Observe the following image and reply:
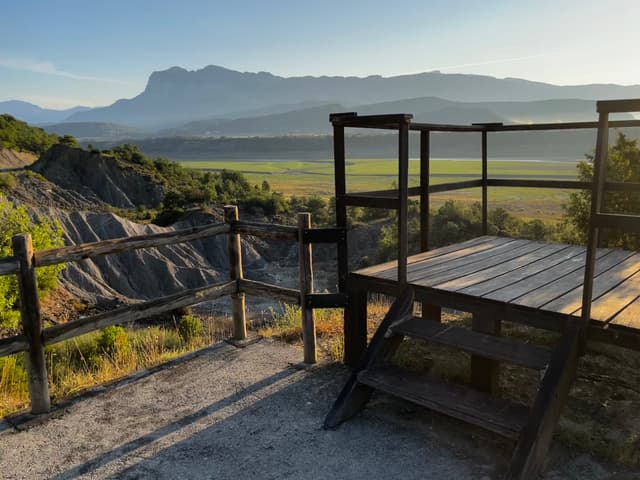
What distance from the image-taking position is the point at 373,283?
509cm

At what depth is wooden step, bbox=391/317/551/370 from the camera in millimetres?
3795

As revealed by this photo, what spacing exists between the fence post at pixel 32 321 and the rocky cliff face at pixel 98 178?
125 feet

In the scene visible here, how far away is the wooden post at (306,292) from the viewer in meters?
5.50

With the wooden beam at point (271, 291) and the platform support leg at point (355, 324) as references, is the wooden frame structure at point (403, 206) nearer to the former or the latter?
the platform support leg at point (355, 324)

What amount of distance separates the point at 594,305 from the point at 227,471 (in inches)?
117

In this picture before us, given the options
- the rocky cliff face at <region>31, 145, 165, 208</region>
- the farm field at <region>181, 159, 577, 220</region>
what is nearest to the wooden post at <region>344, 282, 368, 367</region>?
the farm field at <region>181, 159, 577, 220</region>

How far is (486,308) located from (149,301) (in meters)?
3.18

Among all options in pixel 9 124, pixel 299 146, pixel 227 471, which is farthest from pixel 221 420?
pixel 299 146

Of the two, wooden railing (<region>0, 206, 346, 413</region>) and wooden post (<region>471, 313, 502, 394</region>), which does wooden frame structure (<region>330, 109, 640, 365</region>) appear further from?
wooden post (<region>471, 313, 502, 394</region>)

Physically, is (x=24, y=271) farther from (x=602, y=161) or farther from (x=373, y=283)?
(x=602, y=161)

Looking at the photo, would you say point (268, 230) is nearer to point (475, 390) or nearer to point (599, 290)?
point (475, 390)

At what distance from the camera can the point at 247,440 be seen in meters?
4.05

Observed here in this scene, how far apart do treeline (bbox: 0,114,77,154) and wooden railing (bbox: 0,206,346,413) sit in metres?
50.8

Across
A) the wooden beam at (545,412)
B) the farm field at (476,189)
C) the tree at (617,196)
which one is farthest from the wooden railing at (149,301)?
the farm field at (476,189)
